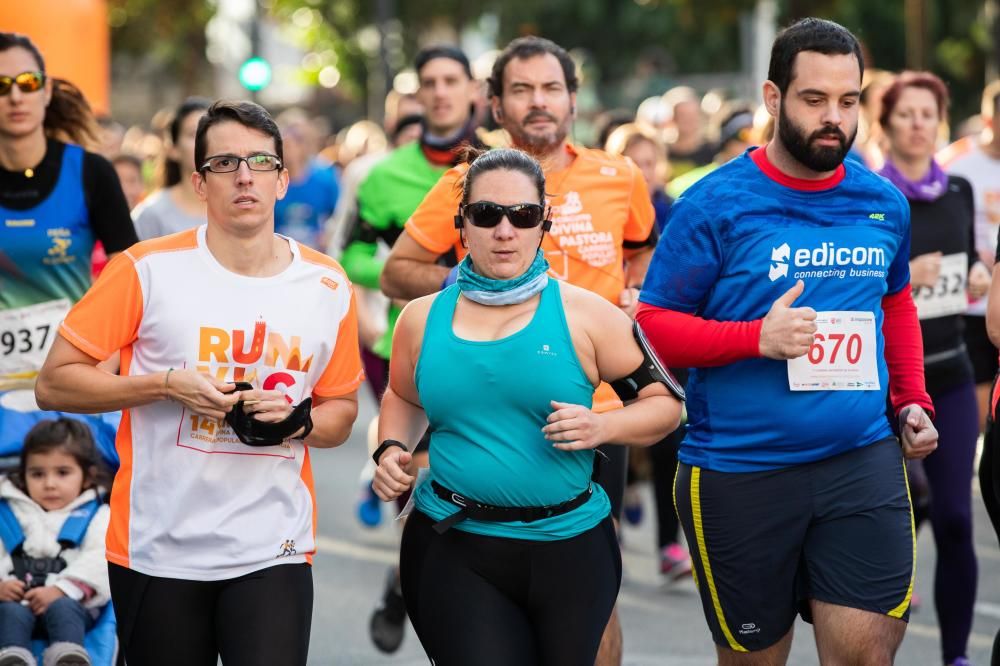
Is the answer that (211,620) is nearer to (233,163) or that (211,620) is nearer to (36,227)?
(233,163)

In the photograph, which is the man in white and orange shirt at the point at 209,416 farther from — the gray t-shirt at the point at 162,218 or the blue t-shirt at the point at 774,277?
the gray t-shirt at the point at 162,218

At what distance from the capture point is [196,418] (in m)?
4.63

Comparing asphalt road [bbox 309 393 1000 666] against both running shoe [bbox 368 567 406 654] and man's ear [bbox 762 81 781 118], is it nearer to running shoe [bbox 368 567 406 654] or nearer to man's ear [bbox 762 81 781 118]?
running shoe [bbox 368 567 406 654]

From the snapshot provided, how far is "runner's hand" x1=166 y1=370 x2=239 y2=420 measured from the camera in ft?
14.5

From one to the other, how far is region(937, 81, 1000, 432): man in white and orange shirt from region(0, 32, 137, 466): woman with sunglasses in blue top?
411cm

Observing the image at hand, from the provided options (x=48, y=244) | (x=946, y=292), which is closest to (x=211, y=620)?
(x=48, y=244)

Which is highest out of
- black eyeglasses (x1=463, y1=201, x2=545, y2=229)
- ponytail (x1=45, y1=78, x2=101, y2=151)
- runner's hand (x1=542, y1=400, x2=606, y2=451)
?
black eyeglasses (x1=463, y1=201, x2=545, y2=229)

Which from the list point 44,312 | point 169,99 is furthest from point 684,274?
point 169,99

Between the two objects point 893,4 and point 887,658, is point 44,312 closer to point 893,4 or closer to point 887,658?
point 887,658

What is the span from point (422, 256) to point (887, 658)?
211 centimetres

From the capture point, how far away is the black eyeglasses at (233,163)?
183 inches

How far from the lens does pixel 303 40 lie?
3728 centimetres

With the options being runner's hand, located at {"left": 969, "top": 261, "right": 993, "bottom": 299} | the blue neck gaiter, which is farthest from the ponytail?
runner's hand, located at {"left": 969, "top": 261, "right": 993, "bottom": 299}

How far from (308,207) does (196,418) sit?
898cm
